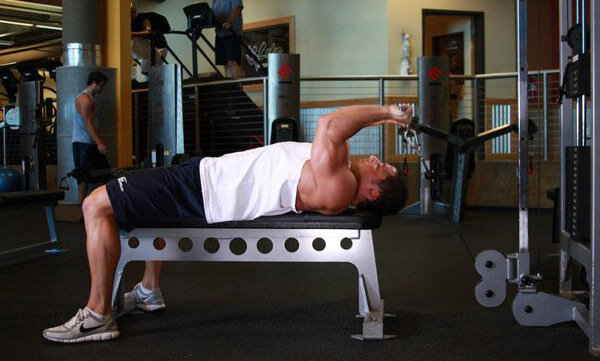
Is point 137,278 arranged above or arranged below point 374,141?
below

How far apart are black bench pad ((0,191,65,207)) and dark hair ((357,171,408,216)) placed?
2192 mm

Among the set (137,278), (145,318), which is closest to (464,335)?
(145,318)

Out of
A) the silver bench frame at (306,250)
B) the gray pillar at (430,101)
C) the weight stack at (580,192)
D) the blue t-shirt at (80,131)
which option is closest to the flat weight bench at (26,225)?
the blue t-shirt at (80,131)

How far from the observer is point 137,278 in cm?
325

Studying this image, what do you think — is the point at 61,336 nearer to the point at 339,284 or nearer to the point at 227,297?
the point at 227,297

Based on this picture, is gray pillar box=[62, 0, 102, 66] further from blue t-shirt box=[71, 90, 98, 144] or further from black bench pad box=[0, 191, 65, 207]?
black bench pad box=[0, 191, 65, 207]

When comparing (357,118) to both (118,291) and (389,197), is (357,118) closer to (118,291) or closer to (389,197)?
(389,197)

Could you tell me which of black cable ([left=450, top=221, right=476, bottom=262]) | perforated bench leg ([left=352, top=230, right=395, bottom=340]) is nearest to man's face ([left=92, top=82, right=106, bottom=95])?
black cable ([left=450, top=221, right=476, bottom=262])

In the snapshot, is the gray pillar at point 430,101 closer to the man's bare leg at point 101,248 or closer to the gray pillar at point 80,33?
the gray pillar at point 80,33

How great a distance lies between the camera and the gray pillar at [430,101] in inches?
246

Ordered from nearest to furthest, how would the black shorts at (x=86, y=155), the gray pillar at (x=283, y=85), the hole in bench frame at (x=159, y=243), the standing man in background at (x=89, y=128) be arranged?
1. the hole in bench frame at (x=159, y=243)
2. the standing man in background at (x=89, y=128)
3. the black shorts at (x=86, y=155)
4. the gray pillar at (x=283, y=85)

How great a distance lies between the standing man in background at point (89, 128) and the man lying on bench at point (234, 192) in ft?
11.7

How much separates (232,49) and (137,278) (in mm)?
4741

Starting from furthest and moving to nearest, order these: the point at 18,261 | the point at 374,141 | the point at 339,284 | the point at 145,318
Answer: the point at 374,141, the point at 18,261, the point at 339,284, the point at 145,318
